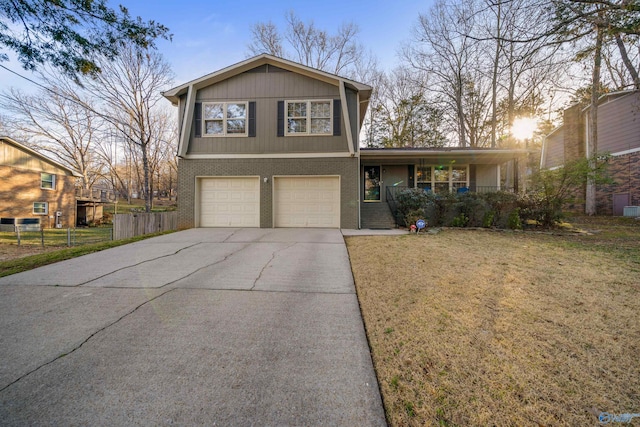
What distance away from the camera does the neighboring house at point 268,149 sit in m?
9.32

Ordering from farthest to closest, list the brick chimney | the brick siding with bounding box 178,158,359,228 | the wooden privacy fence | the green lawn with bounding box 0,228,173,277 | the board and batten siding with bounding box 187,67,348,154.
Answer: the brick chimney < the board and batten siding with bounding box 187,67,348,154 < the brick siding with bounding box 178,158,359,228 < the wooden privacy fence < the green lawn with bounding box 0,228,173,277

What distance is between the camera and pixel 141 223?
30.8ft

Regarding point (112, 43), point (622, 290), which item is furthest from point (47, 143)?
point (622, 290)

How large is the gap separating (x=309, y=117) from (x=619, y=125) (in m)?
16.2

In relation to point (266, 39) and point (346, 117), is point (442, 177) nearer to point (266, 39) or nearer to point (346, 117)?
point (346, 117)

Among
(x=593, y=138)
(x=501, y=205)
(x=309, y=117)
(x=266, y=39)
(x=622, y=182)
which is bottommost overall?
(x=501, y=205)

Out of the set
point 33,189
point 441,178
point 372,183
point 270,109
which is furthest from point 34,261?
point 33,189

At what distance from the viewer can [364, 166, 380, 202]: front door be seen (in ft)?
41.7

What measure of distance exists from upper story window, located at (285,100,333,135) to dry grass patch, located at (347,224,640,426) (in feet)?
20.3

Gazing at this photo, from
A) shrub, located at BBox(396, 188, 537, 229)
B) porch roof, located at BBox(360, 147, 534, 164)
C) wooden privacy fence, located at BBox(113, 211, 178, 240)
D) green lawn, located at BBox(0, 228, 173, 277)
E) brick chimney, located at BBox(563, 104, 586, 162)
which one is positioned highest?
brick chimney, located at BBox(563, 104, 586, 162)

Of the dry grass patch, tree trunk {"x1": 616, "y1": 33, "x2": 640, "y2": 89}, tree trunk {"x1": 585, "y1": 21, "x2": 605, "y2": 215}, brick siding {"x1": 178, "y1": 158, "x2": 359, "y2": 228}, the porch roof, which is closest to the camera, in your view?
the dry grass patch

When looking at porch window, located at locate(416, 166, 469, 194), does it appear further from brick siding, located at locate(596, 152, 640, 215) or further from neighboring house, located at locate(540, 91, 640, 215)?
brick siding, located at locate(596, 152, 640, 215)

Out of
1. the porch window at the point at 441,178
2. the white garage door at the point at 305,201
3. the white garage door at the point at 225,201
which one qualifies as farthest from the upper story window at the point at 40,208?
the porch window at the point at 441,178

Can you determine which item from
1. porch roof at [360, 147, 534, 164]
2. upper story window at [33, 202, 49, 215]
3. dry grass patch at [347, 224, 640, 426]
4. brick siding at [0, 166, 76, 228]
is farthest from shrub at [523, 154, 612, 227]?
upper story window at [33, 202, 49, 215]
